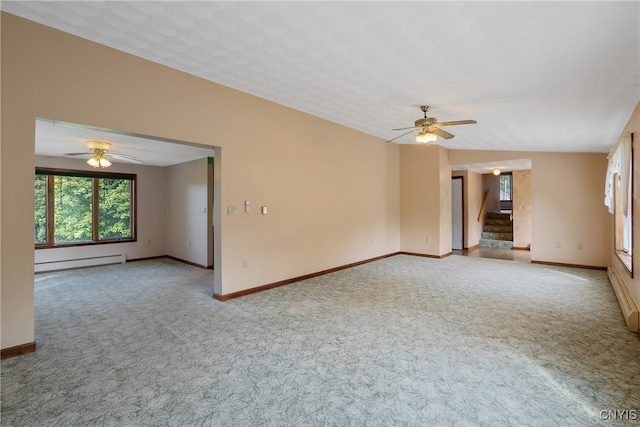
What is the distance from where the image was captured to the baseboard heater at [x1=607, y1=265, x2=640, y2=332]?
3.10 m

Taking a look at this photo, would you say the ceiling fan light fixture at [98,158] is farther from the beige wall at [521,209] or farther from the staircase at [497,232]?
the beige wall at [521,209]

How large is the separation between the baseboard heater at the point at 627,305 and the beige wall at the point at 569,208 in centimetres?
161

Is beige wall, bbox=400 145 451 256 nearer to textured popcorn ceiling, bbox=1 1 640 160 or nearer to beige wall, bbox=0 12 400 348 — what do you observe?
beige wall, bbox=0 12 400 348

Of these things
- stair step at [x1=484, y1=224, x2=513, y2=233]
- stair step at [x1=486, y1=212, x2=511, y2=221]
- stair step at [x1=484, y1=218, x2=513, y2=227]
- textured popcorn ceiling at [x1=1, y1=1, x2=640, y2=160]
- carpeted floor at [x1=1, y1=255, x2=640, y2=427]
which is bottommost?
carpeted floor at [x1=1, y1=255, x2=640, y2=427]

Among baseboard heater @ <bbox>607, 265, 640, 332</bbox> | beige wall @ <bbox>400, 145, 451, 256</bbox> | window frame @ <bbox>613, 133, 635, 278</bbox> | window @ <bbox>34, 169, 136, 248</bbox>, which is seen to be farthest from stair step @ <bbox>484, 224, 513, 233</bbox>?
window @ <bbox>34, 169, 136, 248</bbox>

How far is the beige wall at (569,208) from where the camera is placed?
6.09 meters

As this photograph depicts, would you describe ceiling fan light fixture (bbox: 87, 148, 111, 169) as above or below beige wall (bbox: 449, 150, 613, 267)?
above

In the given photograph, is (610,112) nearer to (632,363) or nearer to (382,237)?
(632,363)

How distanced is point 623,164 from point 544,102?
1.25 meters

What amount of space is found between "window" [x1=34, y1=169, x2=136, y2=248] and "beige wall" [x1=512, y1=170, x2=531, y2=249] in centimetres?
1048

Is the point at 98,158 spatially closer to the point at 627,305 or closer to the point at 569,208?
the point at 627,305

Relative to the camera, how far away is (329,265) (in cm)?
590

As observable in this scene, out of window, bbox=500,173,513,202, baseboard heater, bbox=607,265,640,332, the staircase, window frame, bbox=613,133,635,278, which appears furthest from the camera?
window, bbox=500,173,513,202

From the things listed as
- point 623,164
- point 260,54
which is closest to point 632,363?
point 623,164
